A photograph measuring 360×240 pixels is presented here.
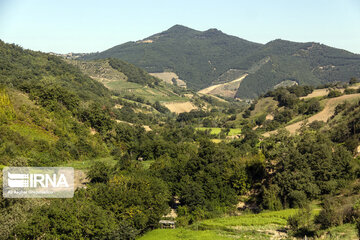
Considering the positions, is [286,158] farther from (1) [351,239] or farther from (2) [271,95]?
(2) [271,95]

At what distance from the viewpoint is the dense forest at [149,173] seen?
32.2 metres

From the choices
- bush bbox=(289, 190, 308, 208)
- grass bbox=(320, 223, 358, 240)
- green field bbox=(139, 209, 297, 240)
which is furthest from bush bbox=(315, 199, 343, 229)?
bush bbox=(289, 190, 308, 208)

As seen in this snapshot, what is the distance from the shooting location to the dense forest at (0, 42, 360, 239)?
1267 inches

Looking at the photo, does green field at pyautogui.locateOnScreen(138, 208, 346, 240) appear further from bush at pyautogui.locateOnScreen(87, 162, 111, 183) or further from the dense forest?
bush at pyautogui.locateOnScreen(87, 162, 111, 183)

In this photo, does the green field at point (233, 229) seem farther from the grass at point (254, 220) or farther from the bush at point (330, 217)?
the bush at point (330, 217)

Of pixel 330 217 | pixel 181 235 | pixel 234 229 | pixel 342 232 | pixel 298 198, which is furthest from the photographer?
pixel 298 198

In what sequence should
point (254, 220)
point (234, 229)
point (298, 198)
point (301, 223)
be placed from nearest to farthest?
point (301, 223), point (234, 229), point (254, 220), point (298, 198)

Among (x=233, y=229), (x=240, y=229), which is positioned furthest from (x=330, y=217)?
(x=233, y=229)

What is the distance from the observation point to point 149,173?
172 feet

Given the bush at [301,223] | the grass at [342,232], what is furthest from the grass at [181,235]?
the grass at [342,232]

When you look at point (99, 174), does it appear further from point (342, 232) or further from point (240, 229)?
point (342, 232)

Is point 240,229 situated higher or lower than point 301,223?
lower

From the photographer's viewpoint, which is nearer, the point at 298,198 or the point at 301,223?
the point at 301,223

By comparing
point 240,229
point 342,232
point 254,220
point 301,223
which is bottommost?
point 240,229
